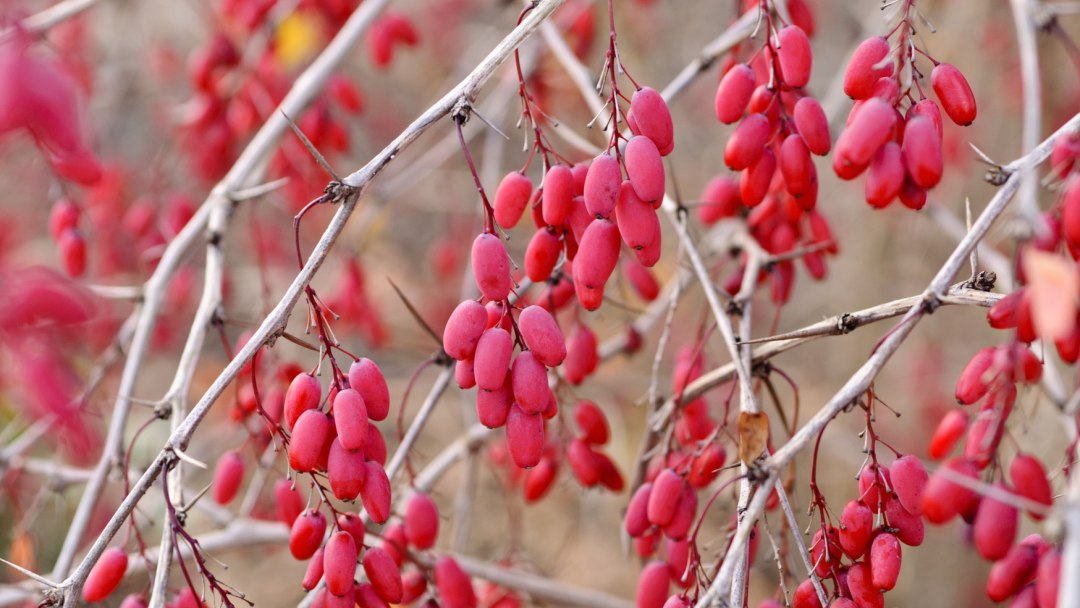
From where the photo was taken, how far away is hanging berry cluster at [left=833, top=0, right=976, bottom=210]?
1.09m

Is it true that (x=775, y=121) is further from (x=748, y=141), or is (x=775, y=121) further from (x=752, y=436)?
(x=752, y=436)

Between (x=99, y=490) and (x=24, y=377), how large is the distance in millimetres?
432

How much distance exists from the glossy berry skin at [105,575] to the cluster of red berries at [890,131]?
3.50 ft

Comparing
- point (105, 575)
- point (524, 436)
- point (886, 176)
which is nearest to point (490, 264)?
point (524, 436)

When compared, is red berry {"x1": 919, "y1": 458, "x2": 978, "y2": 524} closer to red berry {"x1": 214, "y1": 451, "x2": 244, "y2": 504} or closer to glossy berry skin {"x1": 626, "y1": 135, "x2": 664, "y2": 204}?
glossy berry skin {"x1": 626, "y1": 135, "x2": 664, "y2": 204}

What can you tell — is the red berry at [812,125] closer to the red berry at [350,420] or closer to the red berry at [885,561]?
the red berry at [885,561]

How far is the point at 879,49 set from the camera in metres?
1.19

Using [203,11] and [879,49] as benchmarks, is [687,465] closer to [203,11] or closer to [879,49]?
[879,49]

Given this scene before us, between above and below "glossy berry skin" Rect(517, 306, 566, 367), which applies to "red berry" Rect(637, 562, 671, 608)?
below

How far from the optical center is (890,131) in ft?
3.67

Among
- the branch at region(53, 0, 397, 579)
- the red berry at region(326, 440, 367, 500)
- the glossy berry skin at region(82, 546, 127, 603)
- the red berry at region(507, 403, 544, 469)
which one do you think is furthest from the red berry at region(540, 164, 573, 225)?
the glossy berry skin at region(82, 546, 127, 603)

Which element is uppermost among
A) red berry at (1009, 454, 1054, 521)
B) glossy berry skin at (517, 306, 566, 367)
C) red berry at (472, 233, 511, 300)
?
red berry at (472, 233, 511, 300)

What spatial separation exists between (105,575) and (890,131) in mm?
1160

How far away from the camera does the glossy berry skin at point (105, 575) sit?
1.33 metres
